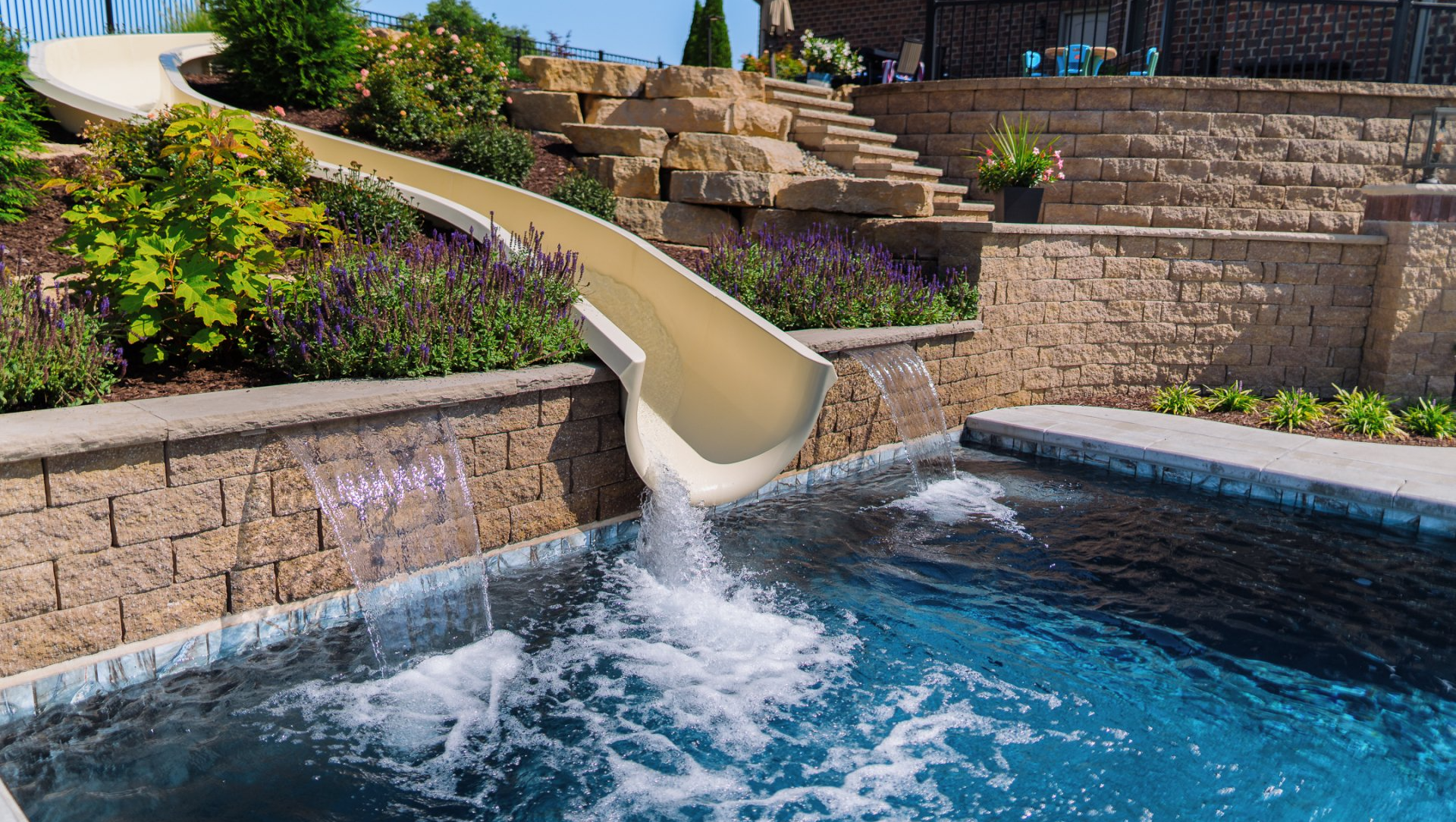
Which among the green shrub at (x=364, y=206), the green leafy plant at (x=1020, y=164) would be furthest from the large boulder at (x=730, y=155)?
the green shrub at (x=364, y=206)

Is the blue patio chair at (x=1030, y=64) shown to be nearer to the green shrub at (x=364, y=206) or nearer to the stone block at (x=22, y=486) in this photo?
the green shrub at (x=364, y=206)

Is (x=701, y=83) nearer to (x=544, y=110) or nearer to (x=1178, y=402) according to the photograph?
(x=544, y=110)

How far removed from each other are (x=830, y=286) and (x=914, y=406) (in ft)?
3.57

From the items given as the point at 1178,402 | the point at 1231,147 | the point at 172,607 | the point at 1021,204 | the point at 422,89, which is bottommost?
the point at 1178,402

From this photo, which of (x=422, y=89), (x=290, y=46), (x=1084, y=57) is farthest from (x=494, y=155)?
(x=1084, y=57)

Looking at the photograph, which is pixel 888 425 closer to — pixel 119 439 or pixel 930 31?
pixel 119 439

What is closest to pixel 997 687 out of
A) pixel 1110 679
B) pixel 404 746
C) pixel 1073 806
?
pixel 1110 679

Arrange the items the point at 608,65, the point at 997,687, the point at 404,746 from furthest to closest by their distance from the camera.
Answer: the point at 608,65
the point at 997,687
the point at 404,746

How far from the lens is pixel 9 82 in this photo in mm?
7207

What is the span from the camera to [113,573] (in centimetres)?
363

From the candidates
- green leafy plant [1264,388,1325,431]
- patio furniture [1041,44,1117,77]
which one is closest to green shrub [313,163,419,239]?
green leafy plant [1264,388,1325,431]

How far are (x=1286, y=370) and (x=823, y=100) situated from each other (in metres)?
5.46

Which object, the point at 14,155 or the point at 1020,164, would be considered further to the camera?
the point at 1020,164

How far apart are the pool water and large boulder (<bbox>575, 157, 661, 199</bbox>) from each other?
4859 mm
